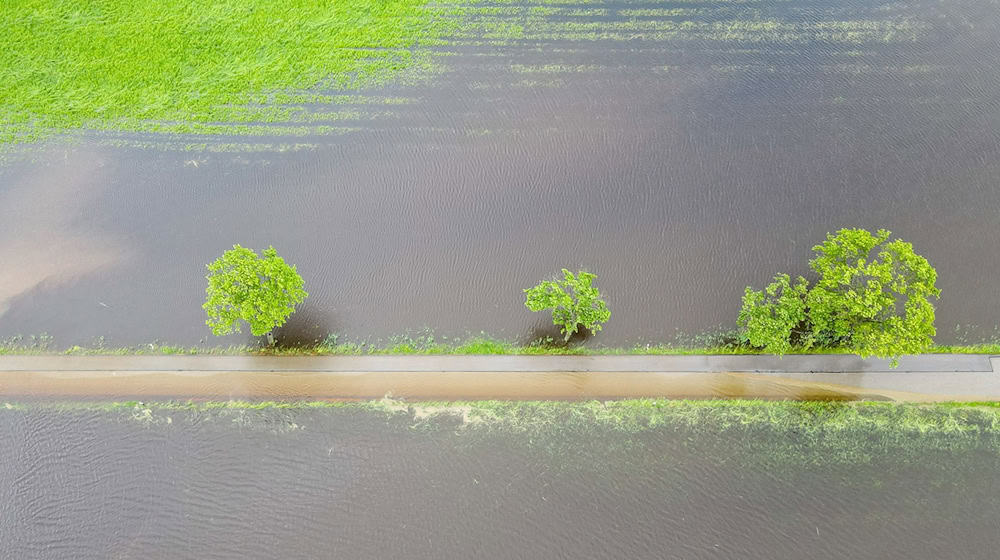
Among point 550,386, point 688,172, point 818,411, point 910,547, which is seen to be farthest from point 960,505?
point 688,172

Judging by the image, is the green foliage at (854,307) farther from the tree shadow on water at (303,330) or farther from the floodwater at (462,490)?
the tree shadow on water at (303,330)

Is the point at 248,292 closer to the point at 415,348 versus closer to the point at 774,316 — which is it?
the point at 415,348

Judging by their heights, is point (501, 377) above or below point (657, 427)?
above

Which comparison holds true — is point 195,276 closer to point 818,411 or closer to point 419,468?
point 419,468

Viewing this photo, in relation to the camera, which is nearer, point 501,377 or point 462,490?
point 462,490

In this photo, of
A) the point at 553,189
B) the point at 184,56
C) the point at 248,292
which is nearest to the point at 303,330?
the point at 248,292

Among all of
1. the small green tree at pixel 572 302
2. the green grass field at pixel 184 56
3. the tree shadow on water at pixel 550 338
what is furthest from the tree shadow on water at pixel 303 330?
the green grass field at pixel 184 56

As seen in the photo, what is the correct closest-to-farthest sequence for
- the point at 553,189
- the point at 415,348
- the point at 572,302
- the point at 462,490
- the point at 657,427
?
1. the point at 462,490
2. the point at 657,427
3. the point at 572,302
4. the point at 415,348
5. the point at 553,189
